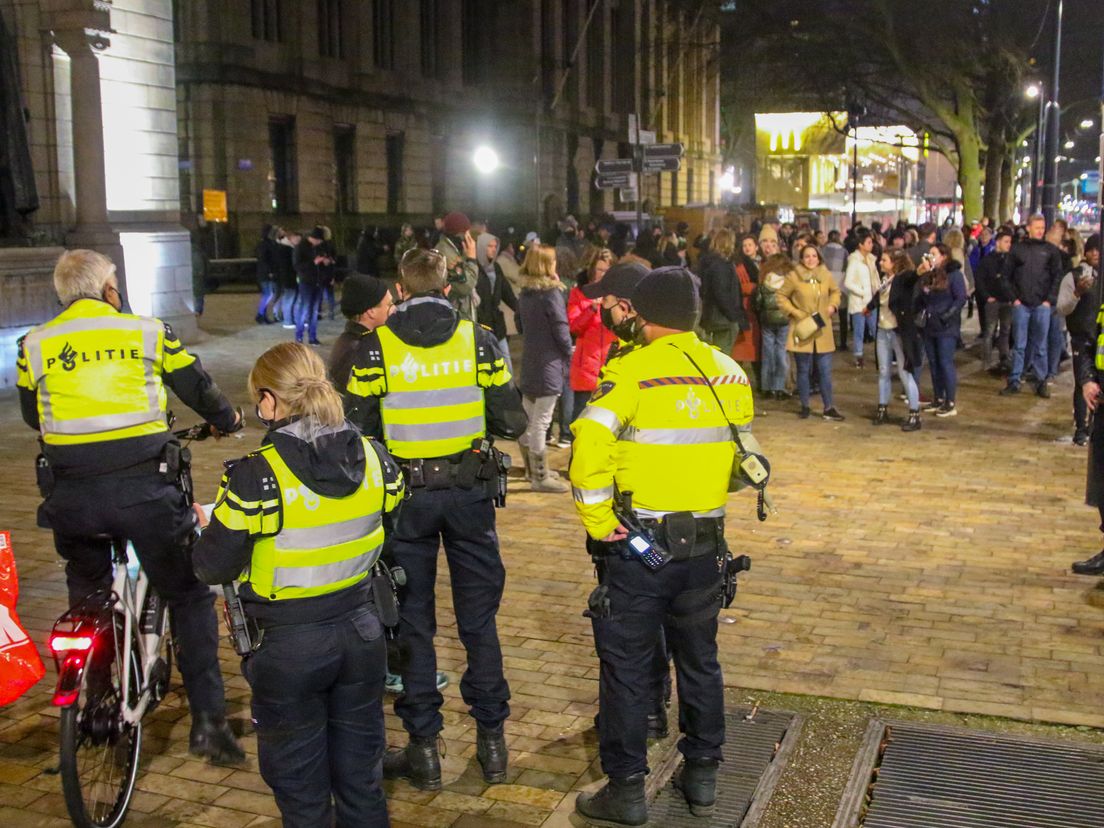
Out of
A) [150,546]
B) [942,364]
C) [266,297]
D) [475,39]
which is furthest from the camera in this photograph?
[475,39]

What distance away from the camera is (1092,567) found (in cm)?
761

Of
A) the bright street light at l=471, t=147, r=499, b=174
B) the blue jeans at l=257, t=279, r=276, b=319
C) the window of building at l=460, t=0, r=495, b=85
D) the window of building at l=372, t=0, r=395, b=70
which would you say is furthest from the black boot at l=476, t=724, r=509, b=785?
the window of building at l=460, t=0, r=495, b=85

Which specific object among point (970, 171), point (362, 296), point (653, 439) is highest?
point (970, 171)

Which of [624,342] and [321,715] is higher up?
[624,342]

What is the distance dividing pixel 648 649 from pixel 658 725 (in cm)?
97

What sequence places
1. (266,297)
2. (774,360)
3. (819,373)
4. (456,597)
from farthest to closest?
(266,297), (774,360), (819,373), (456,597)

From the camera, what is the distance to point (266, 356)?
12.3ft

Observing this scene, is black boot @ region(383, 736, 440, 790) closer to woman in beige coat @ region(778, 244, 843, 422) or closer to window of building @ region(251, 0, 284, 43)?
woman in beige coat @ region(778, 244, 843, 422)

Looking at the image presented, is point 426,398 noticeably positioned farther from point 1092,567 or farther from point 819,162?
point 819,162

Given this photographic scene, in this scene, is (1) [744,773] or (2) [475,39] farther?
(2) [475,39]

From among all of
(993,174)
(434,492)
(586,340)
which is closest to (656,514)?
(434,492)

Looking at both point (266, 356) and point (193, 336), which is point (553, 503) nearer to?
point (266, 356)

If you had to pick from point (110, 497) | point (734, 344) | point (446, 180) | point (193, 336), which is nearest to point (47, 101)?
point (193, 336)

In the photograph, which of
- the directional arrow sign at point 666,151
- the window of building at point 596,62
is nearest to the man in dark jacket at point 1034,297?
the directional arrow sign at point 666,151
